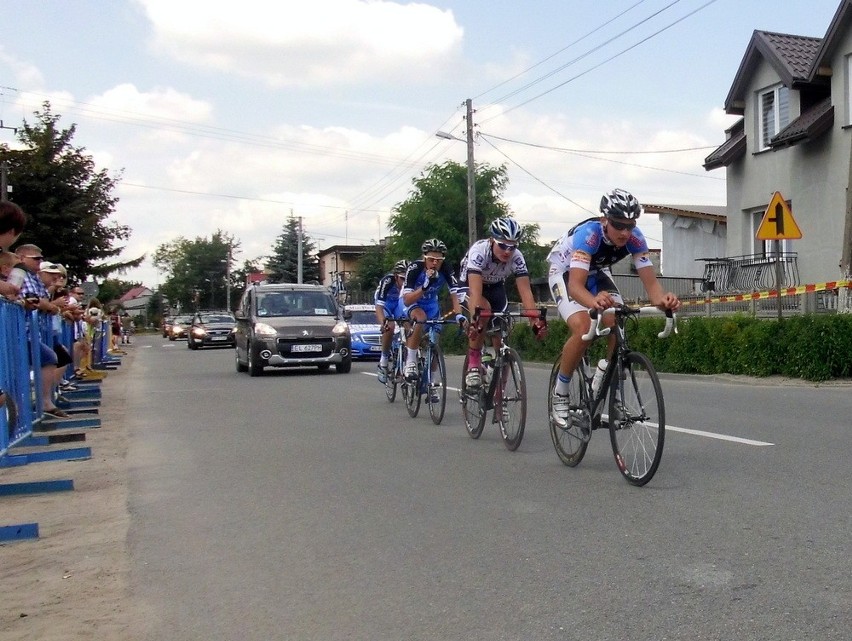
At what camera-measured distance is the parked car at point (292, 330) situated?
66.8ft

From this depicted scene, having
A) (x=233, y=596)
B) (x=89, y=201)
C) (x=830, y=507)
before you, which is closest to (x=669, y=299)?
(x=830, y=507)

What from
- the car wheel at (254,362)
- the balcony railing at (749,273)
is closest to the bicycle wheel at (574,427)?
the car wheel at (254,362)

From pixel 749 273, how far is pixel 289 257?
71089 mm

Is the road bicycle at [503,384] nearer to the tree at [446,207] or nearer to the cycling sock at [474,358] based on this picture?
the cycling sock at [474,358]

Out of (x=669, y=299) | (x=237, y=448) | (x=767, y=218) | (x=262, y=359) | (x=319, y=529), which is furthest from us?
(x=262, y=359)

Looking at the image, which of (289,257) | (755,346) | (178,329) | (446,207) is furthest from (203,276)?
(755,346)

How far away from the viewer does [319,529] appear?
19.1ft

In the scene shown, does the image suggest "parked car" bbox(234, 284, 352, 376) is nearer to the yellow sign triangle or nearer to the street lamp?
the yellow sign triangle

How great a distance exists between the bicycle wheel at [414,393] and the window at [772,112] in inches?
706

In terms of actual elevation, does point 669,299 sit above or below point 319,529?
above

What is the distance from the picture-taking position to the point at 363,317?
98.1ft

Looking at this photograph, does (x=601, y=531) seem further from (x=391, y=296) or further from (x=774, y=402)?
(x=391, y=296)

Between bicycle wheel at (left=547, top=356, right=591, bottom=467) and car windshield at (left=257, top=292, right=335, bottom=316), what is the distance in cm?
1427

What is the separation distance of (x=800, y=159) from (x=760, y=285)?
10.6 feet
